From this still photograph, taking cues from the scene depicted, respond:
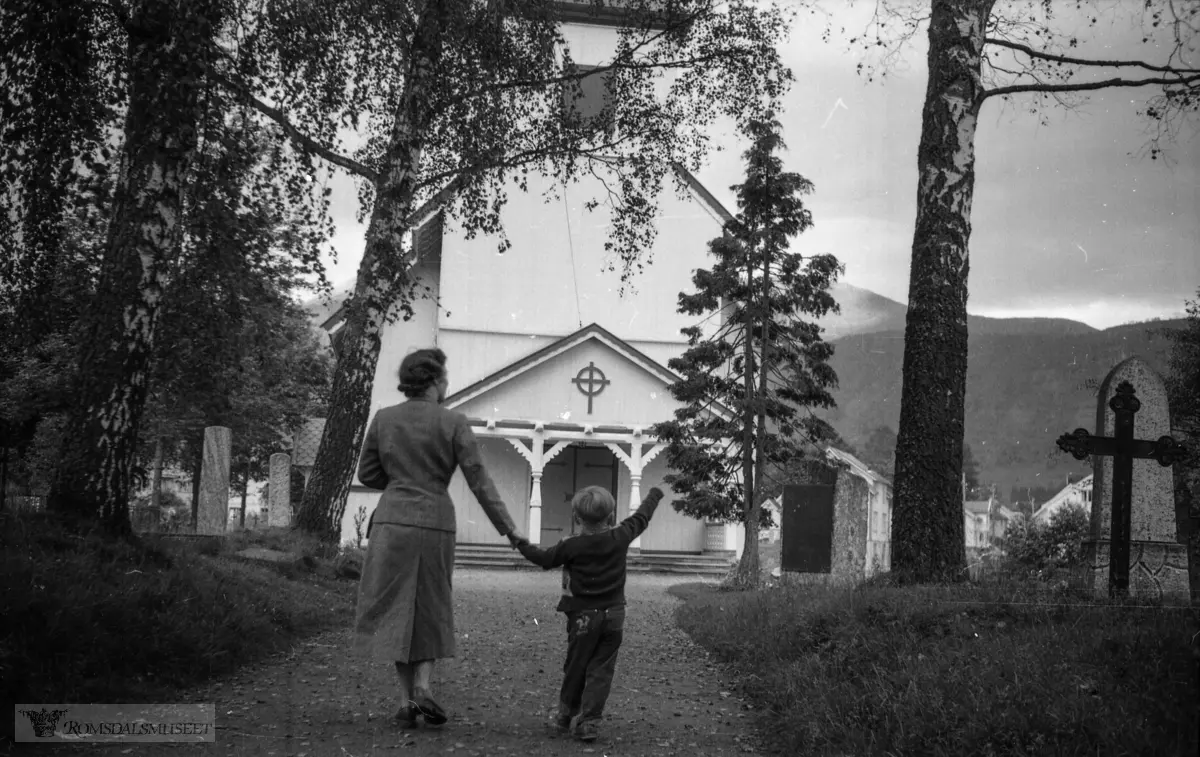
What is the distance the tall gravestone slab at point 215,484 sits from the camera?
17578mm

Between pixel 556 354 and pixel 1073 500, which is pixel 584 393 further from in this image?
pixel 1073 500

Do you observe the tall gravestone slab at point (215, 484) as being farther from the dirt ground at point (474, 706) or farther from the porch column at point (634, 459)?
the porch column at point (634, 459)

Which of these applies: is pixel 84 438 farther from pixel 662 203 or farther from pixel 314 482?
pixel 662 203

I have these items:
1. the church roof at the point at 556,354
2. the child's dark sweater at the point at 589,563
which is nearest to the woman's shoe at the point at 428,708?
the child's dark sweater at the point at 589,563

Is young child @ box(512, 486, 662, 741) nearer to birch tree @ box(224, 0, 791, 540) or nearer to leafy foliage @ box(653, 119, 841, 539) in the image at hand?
birch tree @ box(224, 0, 791, 540)


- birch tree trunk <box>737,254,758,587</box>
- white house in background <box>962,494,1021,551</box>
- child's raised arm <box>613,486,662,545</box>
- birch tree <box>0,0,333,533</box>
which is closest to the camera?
child's raised arm <box>613,486,662,545</box>

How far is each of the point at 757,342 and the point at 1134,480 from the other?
11.4m

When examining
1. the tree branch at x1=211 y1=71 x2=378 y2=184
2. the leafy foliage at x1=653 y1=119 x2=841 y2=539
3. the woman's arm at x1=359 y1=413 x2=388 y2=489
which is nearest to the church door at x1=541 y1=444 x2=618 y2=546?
the leafy foliage at x1=653 y1=119 x2=841 y2=539

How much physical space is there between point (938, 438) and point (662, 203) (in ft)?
81.6

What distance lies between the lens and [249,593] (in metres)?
9.20

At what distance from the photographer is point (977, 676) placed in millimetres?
5113

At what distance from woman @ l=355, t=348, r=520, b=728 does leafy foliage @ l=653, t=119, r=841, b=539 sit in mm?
13892

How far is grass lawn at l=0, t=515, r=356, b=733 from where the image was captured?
18.5 ft

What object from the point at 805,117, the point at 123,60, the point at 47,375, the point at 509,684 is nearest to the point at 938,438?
the point at 509,684
